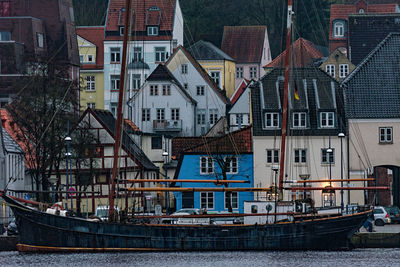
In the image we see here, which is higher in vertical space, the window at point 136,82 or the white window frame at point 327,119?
the window at point 136,82

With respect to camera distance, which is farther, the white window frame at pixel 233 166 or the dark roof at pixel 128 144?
the dark roof at pixel 128 144

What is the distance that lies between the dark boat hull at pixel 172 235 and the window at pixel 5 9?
235 ft

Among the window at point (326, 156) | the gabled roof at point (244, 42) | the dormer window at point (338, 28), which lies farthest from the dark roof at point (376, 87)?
the gabled roof at point (244, 42)

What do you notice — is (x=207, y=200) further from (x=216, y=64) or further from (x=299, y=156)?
(x=216, y=64)

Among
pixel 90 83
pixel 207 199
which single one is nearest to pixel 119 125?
pixel 207 199

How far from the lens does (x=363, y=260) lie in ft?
246

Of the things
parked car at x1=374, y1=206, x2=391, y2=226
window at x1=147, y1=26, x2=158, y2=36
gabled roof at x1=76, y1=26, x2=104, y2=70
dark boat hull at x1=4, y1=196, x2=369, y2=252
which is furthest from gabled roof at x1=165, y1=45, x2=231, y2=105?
dark boat hull at x1=4, y1=196, x2=369, y2=252

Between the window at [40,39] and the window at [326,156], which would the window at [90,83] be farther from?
the window at [326,156]

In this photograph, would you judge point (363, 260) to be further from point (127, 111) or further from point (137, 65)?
point (137, 65)

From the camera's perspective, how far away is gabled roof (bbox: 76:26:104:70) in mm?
168875

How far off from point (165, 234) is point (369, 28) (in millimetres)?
67796

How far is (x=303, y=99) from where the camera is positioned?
108 metres

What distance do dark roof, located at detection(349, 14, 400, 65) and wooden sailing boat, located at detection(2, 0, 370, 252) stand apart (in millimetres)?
63427

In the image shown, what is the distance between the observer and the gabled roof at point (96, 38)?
168875mm
